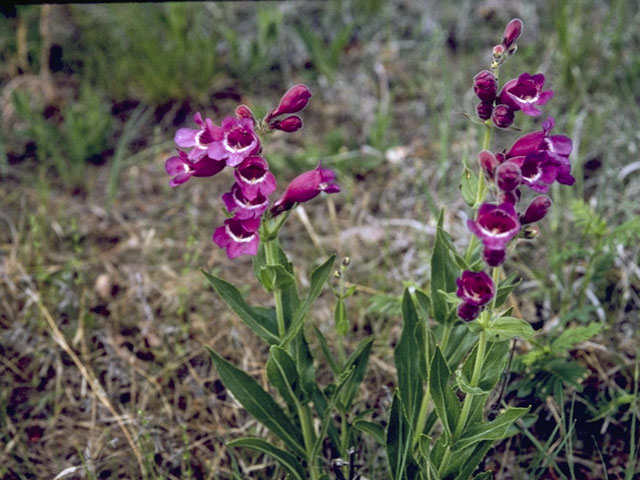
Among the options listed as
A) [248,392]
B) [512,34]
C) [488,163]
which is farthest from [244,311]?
[512,34]

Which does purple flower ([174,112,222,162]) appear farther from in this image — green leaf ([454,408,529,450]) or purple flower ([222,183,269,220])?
green leaf ([454,408,529,450])

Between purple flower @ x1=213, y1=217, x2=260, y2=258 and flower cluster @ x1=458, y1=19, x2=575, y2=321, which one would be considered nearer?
flower cluster @ x1=458, y1=19, x2=575, y2=321

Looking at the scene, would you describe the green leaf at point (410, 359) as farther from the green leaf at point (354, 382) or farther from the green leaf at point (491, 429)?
the green leaf at point (491, 429)

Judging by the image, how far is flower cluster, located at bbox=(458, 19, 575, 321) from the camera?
1696 millimetres

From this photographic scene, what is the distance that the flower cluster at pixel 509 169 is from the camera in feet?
5.57

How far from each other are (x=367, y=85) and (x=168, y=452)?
280 cm

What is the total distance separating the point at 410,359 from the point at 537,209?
80 centimetres

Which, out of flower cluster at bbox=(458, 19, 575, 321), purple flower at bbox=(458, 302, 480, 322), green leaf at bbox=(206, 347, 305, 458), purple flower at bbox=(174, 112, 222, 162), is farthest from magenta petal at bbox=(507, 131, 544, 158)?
green leaf at bbox=(206, 347, 305, 458)

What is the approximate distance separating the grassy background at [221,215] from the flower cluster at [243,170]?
0.50 metres

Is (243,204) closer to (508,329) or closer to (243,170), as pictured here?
(243,170)

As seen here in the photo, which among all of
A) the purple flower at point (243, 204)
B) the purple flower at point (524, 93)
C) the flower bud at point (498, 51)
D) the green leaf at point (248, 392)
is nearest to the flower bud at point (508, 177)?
the purple flower at point (524, 93)

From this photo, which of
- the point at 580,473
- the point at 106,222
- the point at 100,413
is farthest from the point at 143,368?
the point at 580,473

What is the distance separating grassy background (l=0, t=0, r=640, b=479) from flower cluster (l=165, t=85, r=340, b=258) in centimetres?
50

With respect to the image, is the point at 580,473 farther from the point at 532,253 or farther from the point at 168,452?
the point at 168,452
